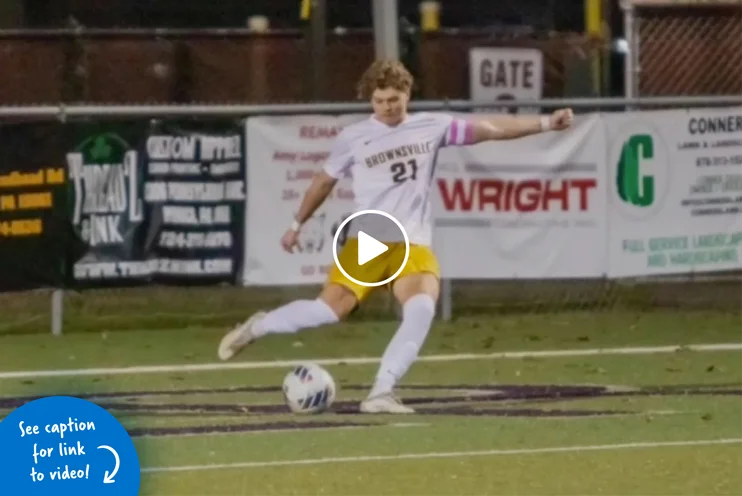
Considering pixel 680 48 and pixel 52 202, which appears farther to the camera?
pixel 680 48

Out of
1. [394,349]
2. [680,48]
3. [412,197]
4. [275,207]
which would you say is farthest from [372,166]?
[680,48]

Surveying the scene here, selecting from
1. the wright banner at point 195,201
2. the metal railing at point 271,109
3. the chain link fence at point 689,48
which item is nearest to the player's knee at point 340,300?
the wright banner at point 195,201

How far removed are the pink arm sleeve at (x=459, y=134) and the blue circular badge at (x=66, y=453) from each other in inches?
234

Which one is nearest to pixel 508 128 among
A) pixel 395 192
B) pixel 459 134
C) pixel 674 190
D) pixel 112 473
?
pixel 459 134

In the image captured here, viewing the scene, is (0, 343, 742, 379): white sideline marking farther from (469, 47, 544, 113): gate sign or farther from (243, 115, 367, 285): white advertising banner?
(469, 47, 544, 113): gate sign

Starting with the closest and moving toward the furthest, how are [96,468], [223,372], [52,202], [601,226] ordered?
1. [96,468]
2. [223,372]
3. [52,202]
4. [601,226]

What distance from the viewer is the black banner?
1288 cm

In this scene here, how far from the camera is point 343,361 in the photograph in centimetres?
1170

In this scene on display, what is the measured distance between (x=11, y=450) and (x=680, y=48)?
14251 mm

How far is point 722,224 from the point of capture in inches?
553

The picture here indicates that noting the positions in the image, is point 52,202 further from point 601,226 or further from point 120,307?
point 601,226

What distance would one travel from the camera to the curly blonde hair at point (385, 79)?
8305 millimetres

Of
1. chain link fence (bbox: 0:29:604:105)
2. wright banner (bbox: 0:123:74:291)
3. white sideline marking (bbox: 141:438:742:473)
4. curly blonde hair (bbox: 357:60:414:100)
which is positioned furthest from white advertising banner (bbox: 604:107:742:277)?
white sideline marking (bbox: 141:438:742:473)

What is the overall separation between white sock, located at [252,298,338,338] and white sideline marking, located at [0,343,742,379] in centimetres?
207
